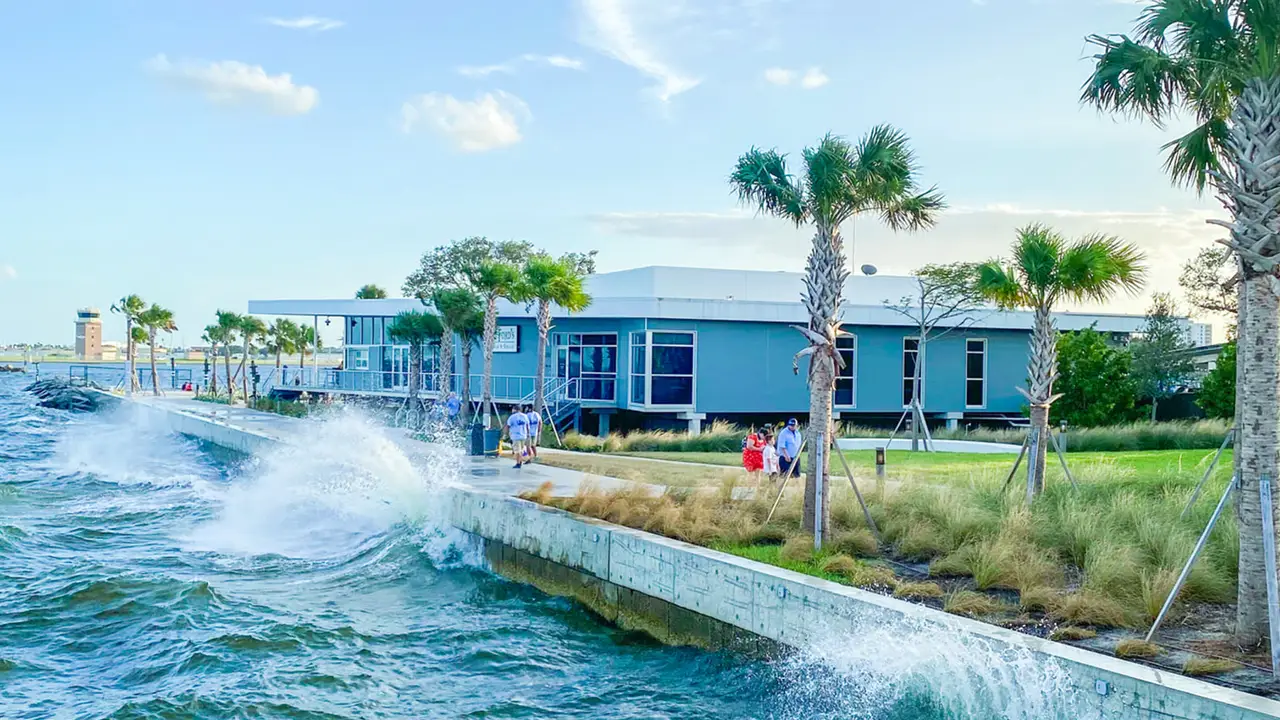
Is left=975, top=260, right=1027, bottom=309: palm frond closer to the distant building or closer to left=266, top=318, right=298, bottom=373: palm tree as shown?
the distant building

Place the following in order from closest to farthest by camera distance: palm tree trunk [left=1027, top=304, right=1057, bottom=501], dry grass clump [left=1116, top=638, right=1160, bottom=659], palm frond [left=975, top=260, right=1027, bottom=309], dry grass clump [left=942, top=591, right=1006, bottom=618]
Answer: dry grass clump [left=1116, top=638, right=1160, bottom=659], dry grass clump [left=942, top=591, right=1006, bottom=618], palm tree trunk [left=1027, top=304, right=1057, bottom=501], palm frond [left=975, top=260, right=1027, bottom=309]

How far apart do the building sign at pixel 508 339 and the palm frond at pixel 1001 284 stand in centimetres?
2568

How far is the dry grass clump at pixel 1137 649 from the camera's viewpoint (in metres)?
9.00

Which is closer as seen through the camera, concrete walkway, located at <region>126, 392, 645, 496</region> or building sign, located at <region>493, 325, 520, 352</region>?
concrete walkway, located at <region>126, 392, 645, 496</region>

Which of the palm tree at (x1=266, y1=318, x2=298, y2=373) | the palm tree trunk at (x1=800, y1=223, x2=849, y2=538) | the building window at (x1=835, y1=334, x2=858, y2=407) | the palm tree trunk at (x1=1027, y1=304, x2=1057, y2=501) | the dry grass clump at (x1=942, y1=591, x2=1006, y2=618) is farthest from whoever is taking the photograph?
the palm tree at (x1=266, y1=318, x2=298, y2=373)

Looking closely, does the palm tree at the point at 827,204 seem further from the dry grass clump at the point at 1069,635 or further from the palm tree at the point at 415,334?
the palm tree at the point at 415,334

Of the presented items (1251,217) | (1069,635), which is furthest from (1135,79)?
(1069,635)

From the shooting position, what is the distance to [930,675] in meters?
9.89

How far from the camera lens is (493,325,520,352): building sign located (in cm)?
4141

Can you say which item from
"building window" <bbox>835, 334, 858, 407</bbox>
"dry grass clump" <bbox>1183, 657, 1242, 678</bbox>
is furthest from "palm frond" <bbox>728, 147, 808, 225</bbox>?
"building window" <bbox>835, 334, 858, 407</bbox>

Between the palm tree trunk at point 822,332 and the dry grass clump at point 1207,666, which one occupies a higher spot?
the palm tree trunk at point 822,332

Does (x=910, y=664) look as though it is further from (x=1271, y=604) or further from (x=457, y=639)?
(x=457, y=639)

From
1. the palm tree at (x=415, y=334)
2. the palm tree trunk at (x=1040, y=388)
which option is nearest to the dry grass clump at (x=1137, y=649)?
the palm tree trunk at (x=1040, y=388)

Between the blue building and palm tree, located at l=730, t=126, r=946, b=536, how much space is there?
19.5 meters
